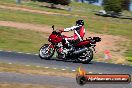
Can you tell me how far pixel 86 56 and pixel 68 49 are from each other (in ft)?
3.30

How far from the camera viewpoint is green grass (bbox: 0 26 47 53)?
24.5 m

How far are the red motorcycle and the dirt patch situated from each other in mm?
3838

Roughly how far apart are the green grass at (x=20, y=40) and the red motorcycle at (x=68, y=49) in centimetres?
398

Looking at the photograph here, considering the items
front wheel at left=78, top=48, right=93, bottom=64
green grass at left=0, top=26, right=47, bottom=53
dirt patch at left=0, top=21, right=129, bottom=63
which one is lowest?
dirt patch at left=0, top=21, right=129, bottom=63

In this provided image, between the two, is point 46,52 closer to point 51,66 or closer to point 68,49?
point 68,49

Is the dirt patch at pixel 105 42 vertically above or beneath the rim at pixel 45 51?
beneath

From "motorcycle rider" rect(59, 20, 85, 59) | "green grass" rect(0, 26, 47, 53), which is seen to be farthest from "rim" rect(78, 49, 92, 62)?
"green grass" rect(0, 26, 47, 53)

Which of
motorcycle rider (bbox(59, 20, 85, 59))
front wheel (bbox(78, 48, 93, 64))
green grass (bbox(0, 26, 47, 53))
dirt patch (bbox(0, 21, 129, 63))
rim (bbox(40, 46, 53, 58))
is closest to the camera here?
front wheel (bbox(78, 48, 93, 64))

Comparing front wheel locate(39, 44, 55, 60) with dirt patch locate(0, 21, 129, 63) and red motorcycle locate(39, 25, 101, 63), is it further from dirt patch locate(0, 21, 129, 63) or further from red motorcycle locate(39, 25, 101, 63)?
dirt patch locate(0, 21, 129, 63)

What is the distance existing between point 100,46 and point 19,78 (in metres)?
15.3

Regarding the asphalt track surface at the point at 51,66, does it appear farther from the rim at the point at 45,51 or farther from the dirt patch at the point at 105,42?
the dirt patch at the point at 105,42

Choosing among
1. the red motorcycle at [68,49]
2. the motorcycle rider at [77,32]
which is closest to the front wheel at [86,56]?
the red motorcycle at [68,49]

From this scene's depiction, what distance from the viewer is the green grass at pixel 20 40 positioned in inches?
966

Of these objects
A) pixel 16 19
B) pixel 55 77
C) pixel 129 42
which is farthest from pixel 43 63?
pixel 16 19
